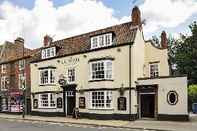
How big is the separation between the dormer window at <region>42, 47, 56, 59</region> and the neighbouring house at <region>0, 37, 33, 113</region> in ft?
14.1

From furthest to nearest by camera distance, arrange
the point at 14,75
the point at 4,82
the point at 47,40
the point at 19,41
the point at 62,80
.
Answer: the point at 19,41, the point at 4,82, the point at 14,75, the point at 47,40, the point at 62,80

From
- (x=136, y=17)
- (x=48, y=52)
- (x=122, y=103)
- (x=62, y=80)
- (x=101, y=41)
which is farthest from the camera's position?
(x=48, y=52)

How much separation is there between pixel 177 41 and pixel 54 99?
119ft

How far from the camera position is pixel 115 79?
115 ft

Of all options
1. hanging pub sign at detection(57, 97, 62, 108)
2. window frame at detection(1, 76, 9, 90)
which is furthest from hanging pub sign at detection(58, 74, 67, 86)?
window frame at detection(1, 76, 9, 90)

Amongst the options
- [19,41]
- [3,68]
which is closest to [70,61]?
[3,68]

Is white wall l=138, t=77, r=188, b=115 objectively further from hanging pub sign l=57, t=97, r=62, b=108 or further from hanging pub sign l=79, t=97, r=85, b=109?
hanging pub sign l=57, t=97, r=62, b=108

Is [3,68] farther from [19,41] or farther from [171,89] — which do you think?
[171,89]

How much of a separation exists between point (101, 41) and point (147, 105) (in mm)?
7871

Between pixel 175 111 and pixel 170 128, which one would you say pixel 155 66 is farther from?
pixel 170 128

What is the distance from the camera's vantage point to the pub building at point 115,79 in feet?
106

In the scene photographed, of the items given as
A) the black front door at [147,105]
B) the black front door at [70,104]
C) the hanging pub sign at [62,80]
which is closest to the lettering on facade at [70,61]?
the hanging pub sign at [62,80]

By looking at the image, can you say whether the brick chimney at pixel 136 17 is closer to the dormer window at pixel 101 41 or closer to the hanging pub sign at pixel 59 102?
the dormer window at pixel 101 41

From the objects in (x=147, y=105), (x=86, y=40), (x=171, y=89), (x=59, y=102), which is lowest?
(x=59, y=102)
